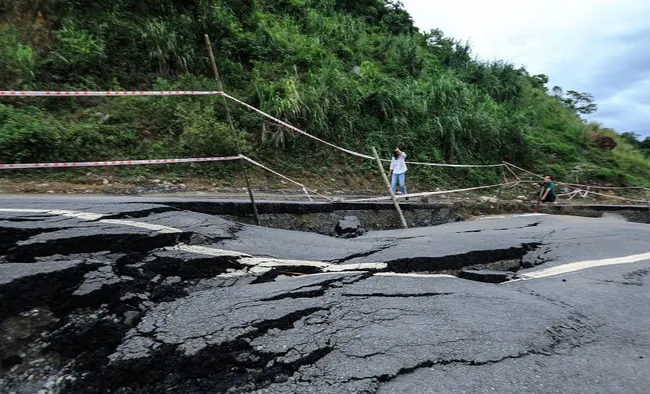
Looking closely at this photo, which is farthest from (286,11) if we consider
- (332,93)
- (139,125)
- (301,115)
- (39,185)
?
(39,185)

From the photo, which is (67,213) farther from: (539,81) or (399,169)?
(539,81)

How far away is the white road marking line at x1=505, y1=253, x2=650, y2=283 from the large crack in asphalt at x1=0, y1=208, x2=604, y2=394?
984 millimetres

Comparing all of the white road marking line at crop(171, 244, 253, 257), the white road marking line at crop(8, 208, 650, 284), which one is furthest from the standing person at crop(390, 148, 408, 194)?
the white road marking line at crop(171, 244, 253, 257)

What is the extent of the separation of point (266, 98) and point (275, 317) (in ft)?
30.4

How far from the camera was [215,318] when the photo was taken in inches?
111

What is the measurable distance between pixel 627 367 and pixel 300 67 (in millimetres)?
12870

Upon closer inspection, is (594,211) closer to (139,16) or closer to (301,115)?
(301,115)

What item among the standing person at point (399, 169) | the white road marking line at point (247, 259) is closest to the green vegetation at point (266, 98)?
the standing person at point (399, 169)

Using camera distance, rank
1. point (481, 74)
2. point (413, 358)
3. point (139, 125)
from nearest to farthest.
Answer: point (413, 358) < point (139, 125) < point (481, 74)

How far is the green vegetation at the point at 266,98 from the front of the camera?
9359 mm

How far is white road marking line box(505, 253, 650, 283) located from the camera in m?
4.62

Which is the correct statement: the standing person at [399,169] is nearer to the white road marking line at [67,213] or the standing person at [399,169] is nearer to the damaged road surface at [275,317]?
the damaged road surface at [275,317]

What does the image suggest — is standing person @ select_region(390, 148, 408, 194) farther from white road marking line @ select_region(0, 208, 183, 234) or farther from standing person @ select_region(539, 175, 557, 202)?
white road marking line @ select_region(0, 208, 183, 234)

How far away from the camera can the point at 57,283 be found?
2820 millimetres
